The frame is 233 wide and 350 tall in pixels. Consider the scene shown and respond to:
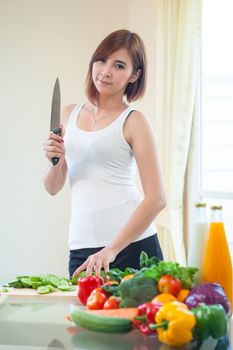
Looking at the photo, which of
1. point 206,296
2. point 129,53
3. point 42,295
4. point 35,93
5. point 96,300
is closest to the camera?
point 206,296

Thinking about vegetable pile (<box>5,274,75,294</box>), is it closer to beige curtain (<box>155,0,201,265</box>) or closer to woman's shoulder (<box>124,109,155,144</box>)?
woman's shoulder (<box>124,109,155,144</box>)

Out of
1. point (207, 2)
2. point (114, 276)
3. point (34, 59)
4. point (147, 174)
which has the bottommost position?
point (114, 276)

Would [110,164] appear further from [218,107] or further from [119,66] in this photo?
[218,107]

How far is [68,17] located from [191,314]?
9.83 feet

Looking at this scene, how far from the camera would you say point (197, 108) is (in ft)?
11.3

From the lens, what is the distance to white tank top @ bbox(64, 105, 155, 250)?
213 cm

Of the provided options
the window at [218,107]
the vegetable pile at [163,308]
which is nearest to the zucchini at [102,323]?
the vegetable pile at [163,308]

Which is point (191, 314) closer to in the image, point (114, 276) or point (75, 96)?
point (114, 276)

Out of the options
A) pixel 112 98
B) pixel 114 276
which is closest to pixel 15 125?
pixel 112 98

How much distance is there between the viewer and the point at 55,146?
2078 mm

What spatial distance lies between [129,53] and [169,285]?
104 cm

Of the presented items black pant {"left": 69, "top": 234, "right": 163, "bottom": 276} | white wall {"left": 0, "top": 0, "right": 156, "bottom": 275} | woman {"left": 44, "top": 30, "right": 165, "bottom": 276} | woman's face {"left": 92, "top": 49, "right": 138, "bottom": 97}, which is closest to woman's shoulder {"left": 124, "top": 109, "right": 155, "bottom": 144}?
woman {"left": 44, "top": 30, "right": 165, "bottom": 276}

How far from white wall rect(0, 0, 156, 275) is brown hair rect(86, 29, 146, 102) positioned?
1695 millimetres

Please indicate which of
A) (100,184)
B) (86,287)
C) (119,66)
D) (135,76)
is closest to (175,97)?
(135,76)
